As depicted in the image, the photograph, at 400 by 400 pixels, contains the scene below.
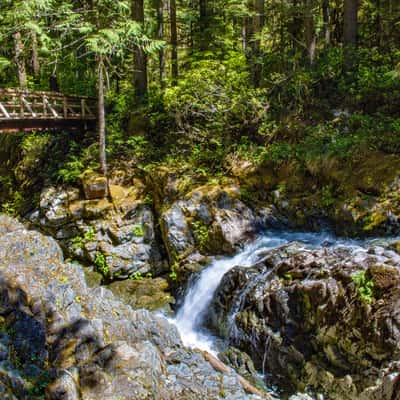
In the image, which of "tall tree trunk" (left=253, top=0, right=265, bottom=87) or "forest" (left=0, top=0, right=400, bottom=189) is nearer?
"forest" (left=0, top=0, right=400, bottom=189)

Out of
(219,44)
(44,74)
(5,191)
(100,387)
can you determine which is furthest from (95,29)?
(100,387)

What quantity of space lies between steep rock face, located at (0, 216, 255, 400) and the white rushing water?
2.29m

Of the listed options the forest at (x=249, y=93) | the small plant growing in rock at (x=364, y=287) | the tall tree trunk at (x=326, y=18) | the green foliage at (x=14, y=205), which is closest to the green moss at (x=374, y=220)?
the forest at (x=249, y=93)

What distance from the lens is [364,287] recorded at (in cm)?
683

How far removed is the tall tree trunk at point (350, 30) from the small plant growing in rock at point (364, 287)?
30.4ft

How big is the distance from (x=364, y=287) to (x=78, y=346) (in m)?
4.93

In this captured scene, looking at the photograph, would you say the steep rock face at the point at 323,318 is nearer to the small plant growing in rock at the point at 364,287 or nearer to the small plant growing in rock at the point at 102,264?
the small plant growing in rock at the point at 364,287

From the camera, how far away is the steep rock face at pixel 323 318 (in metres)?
6.38

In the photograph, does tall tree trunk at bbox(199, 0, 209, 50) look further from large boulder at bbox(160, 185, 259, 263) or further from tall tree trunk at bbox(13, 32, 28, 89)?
large boulder at bbox(160, 185, 259, 263)

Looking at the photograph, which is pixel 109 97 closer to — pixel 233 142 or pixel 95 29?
pixel 95 29

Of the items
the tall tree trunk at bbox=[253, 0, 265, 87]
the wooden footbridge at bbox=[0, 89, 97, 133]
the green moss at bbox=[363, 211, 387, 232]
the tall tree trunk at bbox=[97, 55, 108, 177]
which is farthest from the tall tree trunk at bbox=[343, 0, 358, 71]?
the wooden footbridge at bbox=[0, 89, 97, 133]

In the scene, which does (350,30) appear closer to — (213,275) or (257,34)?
(257,34)

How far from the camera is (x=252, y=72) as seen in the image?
14938 mm

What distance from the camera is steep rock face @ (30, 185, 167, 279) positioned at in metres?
11.5
